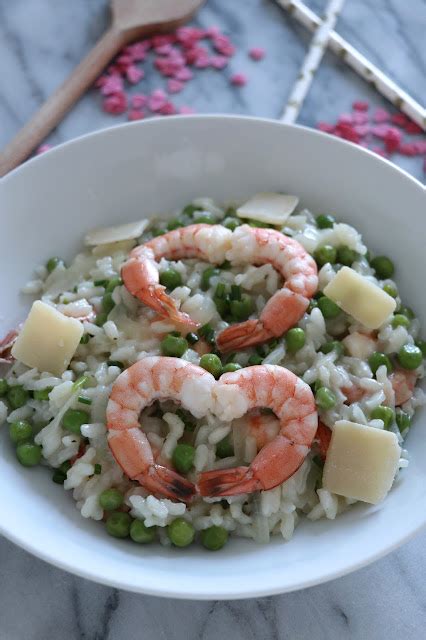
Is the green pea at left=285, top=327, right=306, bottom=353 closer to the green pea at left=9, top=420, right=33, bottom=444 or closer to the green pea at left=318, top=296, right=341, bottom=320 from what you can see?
the green pea at left=318, top=296, right=341, bottom=320

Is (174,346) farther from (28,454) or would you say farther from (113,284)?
(28,454)

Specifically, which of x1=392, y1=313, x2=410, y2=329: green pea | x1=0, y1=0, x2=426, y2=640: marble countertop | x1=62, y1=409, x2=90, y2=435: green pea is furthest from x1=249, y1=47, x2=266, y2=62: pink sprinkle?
x1=62, y1=409, x2=90, y2=435: green pea

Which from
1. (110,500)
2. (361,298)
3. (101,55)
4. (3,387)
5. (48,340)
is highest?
(361,298)

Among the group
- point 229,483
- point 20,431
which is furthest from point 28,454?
point 229,483

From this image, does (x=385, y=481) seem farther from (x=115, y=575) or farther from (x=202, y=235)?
(x=202, y=235)

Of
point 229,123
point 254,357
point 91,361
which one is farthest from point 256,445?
point 229,123

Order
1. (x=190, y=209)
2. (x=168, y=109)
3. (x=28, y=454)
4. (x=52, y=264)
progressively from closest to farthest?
(x=28, y=454)
(x=52, y=264)
(x=190, y=209)
(x=168, y=109)
